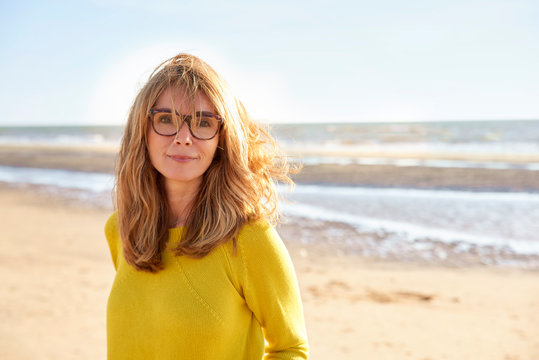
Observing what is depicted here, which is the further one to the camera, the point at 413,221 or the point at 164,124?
the point at 413,221

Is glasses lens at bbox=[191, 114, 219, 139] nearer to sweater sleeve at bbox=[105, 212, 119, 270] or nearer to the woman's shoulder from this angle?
the woman's shoulder

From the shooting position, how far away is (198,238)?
1668mm

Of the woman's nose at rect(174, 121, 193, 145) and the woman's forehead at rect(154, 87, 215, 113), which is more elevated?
the woman's forehead at rect(154, 87, 215, 113)

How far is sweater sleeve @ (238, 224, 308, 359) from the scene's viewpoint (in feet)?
5.12

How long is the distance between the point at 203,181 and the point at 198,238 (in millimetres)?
250

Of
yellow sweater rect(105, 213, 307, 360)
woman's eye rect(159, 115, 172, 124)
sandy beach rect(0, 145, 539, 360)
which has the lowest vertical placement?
sandy beach rect(0, 145, 539, 360)

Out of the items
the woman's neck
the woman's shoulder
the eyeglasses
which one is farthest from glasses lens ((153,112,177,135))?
the woman's shoulder

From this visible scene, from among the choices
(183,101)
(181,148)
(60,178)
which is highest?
(183,101)

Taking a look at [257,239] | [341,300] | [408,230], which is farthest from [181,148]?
[408,230]

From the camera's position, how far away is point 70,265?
7.05 metres

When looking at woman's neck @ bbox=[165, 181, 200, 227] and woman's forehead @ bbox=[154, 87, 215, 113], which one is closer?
woman's forehead @ bbox=[154, 87, 215, 113]

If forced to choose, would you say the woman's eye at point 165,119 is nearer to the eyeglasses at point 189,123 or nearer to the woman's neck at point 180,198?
the eyeglasses at point 189,123

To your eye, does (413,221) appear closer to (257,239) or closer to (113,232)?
(113,232)

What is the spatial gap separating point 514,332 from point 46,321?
4.88 meters
